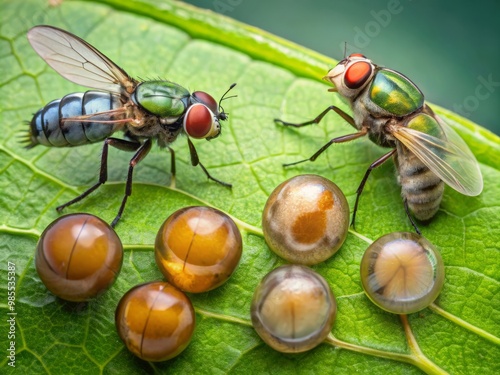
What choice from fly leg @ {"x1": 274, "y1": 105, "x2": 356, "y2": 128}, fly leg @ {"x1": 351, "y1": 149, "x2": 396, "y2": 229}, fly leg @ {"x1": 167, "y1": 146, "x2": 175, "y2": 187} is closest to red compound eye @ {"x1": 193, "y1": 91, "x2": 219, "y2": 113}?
fly leg @ {"x1": 167, "y1": 146, "x2": 175, "y2": 187}

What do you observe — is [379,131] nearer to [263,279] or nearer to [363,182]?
[363,182]

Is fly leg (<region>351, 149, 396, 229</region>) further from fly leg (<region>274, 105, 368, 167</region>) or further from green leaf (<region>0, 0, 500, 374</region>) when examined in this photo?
fly leg (<region>274, 105, 368, 167</region>)

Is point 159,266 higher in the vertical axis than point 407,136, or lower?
lower

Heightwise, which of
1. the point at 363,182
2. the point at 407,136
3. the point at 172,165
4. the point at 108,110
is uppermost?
the point at 407,136

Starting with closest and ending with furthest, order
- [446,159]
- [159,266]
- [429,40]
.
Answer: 1. [159,266]
2. [446,159]
3. [429,40]

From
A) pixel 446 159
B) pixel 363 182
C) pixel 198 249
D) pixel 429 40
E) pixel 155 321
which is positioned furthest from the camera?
pixel 429 40

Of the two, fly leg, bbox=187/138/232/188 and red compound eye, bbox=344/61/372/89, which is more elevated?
red compound eye, bbox=344/61/372/89

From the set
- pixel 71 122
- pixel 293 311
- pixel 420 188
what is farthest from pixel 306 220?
pixel 71 122
